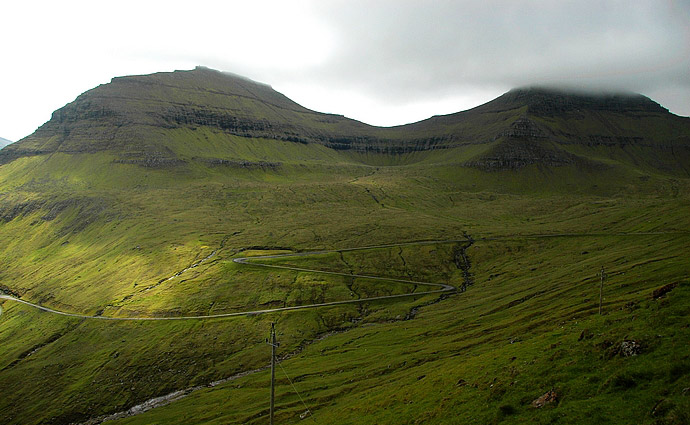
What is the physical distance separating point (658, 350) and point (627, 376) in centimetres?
462

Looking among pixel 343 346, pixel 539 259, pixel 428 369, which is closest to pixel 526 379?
pixel 428 369

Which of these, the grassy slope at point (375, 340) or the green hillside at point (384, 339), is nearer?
the green hillside at point (384, 339)

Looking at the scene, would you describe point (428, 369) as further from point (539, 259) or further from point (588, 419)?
point (539, 259)

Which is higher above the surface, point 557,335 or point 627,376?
point 627,376

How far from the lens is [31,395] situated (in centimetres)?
12525

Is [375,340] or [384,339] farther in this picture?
[375,340]

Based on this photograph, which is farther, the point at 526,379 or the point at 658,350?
the point at 526,379

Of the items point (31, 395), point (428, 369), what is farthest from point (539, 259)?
point (31, 395)

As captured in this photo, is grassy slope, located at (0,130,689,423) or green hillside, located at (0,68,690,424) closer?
green hillside, located at (0,68,690,424)

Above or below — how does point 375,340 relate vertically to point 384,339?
below

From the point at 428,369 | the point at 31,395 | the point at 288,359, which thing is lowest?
the point at 31,395

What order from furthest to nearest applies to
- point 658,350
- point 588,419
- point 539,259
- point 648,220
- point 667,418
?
point 648,220 < point 539,259 < point 658,350 < point 588,419 < point 667,418

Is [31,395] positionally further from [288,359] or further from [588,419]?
[588,419]

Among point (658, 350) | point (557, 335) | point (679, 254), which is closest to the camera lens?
point (658, 350)
